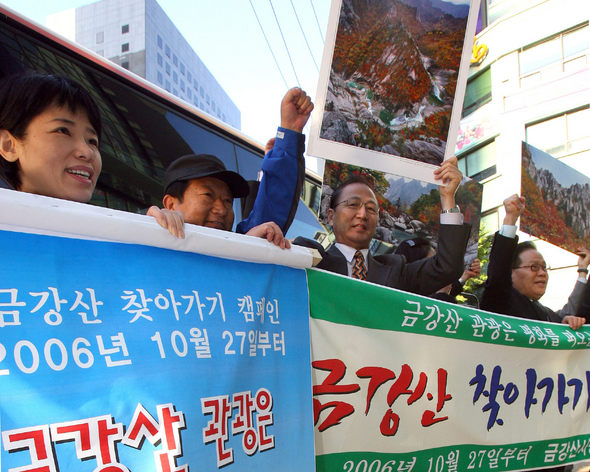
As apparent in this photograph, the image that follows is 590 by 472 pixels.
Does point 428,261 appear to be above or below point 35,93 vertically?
below

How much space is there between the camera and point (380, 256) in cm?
257

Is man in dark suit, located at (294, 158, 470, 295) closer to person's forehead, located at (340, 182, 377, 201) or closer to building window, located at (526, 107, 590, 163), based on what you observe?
person's forehead, located at (340, 182, 377, 201)

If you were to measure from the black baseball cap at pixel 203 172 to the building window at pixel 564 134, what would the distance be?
54.4 ft

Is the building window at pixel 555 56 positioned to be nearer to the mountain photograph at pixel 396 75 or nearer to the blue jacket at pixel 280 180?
the mountain photograph at pixel 396 75

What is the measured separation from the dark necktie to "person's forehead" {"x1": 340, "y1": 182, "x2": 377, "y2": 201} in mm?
274

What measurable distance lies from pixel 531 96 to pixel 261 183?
→ 18792 millimetres

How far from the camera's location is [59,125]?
1.53 meters

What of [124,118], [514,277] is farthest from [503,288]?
[124,118]

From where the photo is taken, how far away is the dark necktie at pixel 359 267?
93.4 inches

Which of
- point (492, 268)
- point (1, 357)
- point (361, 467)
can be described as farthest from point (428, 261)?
point (1, 357)

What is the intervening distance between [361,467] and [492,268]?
148cm

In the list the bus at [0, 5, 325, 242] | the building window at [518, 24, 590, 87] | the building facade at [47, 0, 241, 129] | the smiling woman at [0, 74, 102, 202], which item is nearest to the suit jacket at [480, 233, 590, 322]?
the bus at [0, 5, 325, 242]

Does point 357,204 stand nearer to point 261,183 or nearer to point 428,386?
point 261,183

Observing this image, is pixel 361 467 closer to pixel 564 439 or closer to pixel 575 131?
pixel 564 439
